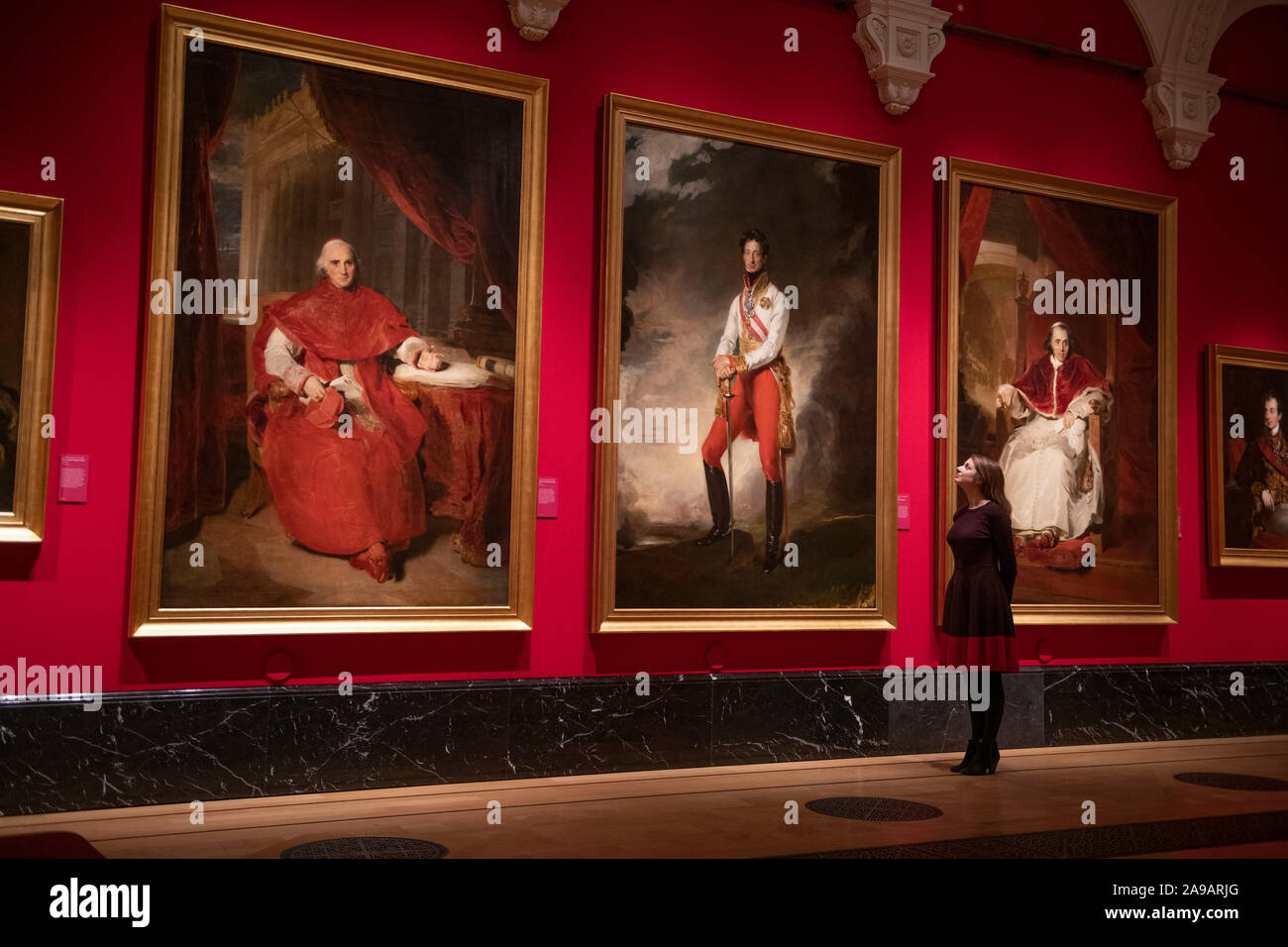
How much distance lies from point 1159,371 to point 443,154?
567cm

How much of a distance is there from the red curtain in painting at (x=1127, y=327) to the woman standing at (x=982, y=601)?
2097 mm

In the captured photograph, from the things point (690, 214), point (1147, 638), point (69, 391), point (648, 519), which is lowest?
point (1147, 638)

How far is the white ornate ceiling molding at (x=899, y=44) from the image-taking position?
25.3ft

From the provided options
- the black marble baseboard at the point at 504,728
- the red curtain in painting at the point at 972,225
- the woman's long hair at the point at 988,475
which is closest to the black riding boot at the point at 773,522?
the black marble baseboard at the point at 504,728

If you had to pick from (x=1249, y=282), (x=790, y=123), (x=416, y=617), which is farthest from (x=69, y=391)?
(x=1249, y=282)

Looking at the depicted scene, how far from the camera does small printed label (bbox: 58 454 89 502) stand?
5.59 m

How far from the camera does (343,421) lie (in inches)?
Answer: 243

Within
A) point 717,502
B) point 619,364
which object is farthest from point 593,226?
point 717,502

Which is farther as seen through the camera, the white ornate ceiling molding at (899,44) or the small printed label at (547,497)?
the white ornate ceiling molding at (899,44)

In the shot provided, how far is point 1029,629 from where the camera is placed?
8180mm

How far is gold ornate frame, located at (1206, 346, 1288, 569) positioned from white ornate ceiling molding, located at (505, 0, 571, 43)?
18.9 feet

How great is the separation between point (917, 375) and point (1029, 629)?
6.70 ft

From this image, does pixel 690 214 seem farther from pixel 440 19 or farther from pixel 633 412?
pixel 440 19

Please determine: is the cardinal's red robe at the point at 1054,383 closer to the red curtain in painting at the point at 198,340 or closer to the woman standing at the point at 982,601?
the woman standing at the point at 982,601
